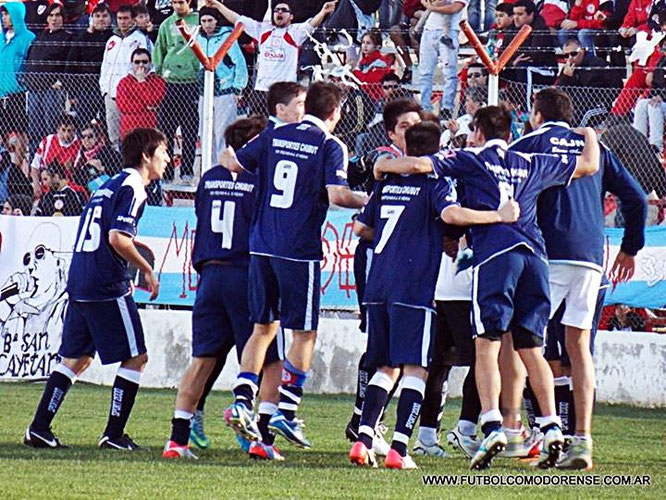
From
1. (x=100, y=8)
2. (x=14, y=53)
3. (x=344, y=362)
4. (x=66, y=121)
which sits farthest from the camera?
(x=100, y=8)

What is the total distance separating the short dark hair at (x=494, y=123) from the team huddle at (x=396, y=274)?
1cm

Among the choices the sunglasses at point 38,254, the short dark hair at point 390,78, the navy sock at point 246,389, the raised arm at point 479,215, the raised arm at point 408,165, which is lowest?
the sunglasses at point 38,254

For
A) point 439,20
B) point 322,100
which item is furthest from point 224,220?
point 439,20

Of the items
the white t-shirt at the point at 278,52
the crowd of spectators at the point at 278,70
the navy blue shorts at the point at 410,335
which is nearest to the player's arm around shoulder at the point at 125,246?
the navy blue shorts at the point at 410,335

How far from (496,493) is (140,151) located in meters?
3.69

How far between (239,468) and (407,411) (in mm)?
1074

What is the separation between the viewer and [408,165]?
8.96 meters

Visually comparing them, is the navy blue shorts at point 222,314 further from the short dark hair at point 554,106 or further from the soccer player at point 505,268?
the short dark hair at point 554,106

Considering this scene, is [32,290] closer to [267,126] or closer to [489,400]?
[267,126]

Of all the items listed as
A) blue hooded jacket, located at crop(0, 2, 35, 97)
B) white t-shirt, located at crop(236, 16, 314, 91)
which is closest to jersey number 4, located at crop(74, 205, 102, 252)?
white t-shirt, located at crop(236, 16, 314, 91)

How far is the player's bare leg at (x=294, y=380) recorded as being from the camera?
977cm

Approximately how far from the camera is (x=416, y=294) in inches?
355

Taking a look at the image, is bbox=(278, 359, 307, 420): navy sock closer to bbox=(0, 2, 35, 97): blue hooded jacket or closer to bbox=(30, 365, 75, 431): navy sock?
bbox=(30, 365, 75, 431): navy sock

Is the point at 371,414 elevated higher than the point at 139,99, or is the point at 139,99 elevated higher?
the point at 139,99
